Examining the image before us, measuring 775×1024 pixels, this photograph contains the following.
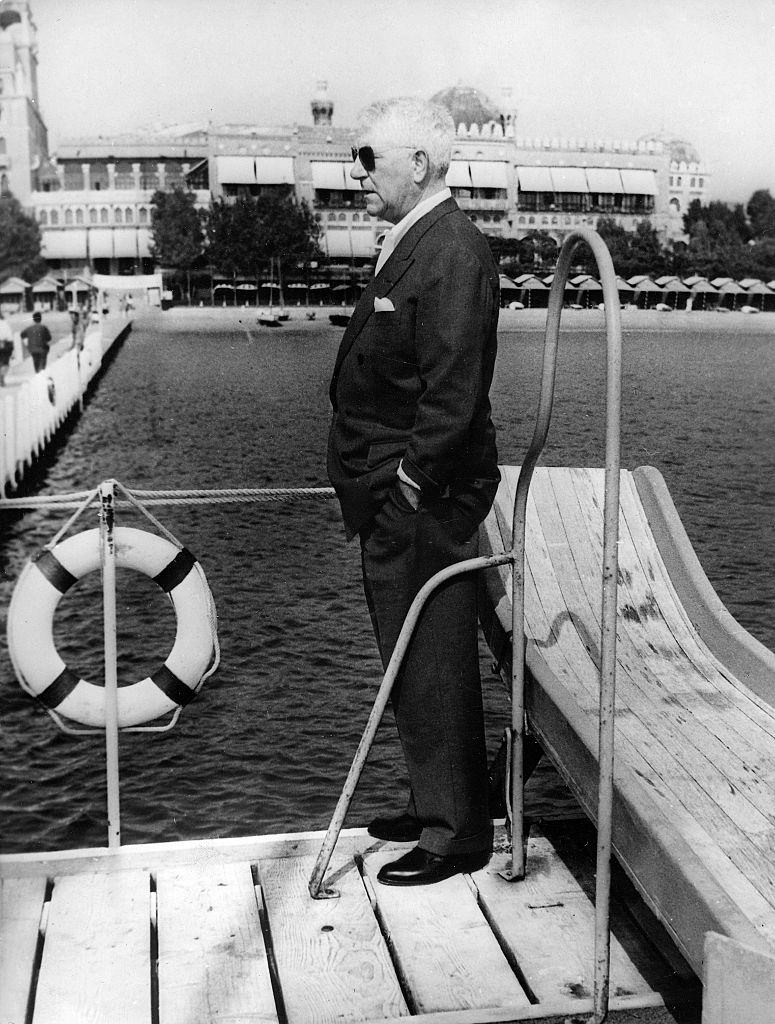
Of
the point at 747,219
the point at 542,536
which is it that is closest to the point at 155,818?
the point at 542,536

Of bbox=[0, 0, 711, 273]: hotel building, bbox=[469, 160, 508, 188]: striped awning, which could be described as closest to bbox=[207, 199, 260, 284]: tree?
bbox=[0, 0, 711, 273]: hotel building

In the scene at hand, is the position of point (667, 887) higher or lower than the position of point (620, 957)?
higher

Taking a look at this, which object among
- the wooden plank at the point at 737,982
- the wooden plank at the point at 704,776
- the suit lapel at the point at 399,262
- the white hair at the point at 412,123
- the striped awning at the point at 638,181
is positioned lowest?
the wooden plank at the point at 704,776

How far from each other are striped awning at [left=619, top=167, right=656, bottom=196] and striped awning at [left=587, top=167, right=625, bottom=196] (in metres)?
0.70

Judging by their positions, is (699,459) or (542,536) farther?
(699,459)

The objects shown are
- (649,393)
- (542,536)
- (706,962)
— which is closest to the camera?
(706,962)

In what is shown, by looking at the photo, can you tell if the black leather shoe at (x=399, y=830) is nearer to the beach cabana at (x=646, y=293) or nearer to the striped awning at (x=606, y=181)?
the beach cabana at (x=646, y=293)

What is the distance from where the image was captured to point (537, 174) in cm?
4325

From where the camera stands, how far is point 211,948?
214cm

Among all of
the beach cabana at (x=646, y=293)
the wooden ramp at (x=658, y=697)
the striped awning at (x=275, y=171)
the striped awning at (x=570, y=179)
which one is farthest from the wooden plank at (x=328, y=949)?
the striped awning at (x=570, y=179)

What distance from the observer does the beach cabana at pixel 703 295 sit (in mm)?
54594

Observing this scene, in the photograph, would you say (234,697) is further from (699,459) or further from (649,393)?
(649,393)

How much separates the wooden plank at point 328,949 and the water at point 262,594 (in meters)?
3.76

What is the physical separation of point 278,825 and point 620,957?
167 inches
